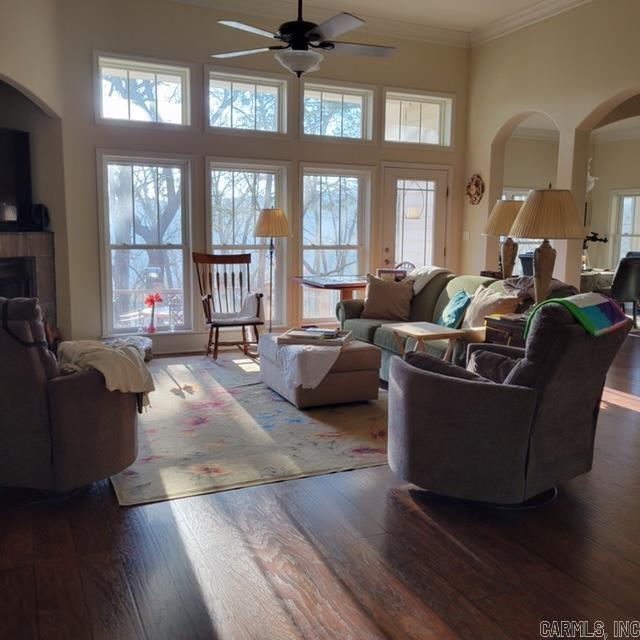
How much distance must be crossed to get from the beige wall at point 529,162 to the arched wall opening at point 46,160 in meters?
8.14

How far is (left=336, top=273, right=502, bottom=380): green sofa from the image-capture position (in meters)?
5.02

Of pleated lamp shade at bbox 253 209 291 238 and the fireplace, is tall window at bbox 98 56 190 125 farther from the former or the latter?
the fireplace

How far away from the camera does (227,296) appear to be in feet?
21.2

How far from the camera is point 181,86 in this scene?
6.24 metres

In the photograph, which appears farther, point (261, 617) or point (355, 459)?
point (355, 459)

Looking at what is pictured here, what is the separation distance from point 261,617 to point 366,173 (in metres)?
5.81

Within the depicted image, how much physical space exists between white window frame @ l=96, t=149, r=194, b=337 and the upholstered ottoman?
2.31 meters

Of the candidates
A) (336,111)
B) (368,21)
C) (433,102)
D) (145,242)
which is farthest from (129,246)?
(433,102)

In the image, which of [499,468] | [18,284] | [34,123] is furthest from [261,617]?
[34,123]

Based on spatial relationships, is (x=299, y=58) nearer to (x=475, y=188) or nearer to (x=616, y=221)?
(x=475, y=188)

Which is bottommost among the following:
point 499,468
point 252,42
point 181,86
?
point 499,468

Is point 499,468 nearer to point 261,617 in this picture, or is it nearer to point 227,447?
point 261,617

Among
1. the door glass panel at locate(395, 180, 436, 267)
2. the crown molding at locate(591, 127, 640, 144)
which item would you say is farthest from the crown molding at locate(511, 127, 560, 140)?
the door glass panel at locate(395, 180, 436, 267)

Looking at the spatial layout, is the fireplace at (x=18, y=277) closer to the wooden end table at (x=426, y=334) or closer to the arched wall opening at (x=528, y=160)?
the wooden end table at (x=426, y=334)
